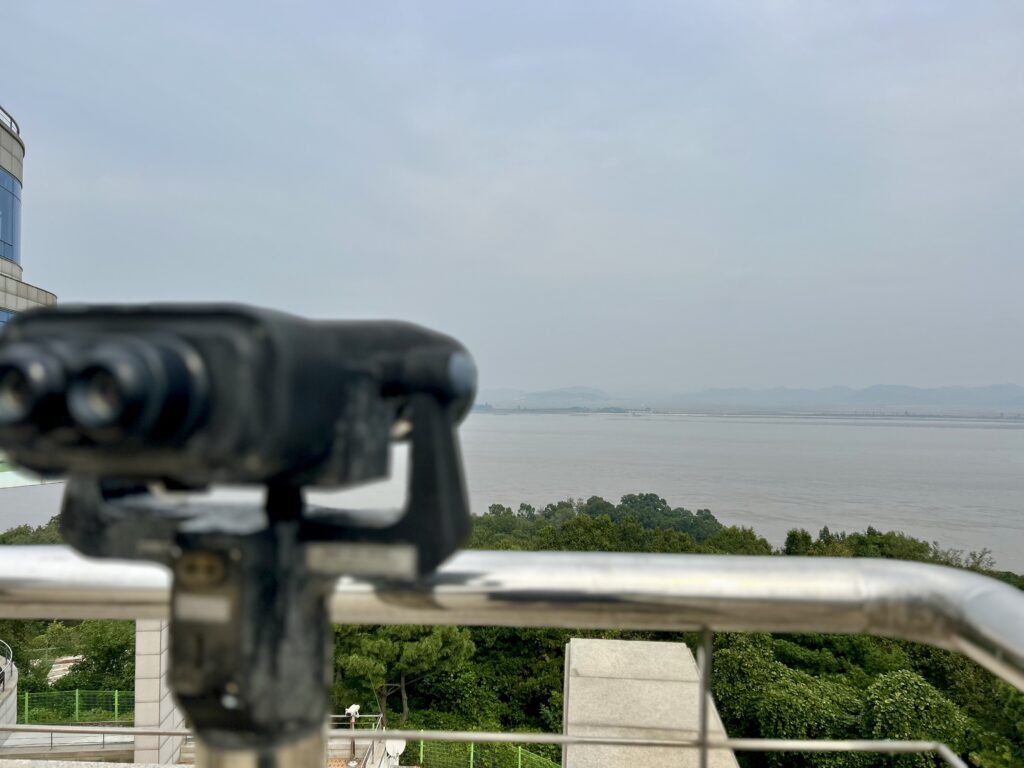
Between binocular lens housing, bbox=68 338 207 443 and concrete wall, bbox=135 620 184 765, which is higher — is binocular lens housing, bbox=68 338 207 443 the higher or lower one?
the higher one

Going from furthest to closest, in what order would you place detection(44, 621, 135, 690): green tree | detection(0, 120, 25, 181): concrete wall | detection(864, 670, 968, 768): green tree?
detection(0, 120, 25, 181): concrete wall < detection(44, 621, 135, 690): green tree < detection(864, 670, 968, 768): green tree

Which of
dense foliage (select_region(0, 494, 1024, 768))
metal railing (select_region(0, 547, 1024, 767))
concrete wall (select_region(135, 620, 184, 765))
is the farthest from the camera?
dense foliage (select_region(0, 494, 1024, 768))

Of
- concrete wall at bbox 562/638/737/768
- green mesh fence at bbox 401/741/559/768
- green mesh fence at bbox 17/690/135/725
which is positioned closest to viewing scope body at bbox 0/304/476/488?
concrete wall at bbox 562/638/737/768

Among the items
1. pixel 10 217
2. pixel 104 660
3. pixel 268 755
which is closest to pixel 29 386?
pixel 268 755

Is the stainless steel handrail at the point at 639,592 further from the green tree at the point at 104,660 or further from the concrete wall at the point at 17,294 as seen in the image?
the concrete wall at the point at 17,294

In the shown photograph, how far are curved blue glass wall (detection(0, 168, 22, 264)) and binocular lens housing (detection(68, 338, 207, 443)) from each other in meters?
26.4

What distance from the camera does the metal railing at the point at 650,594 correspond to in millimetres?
938

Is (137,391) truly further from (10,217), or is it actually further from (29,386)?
(10,217)

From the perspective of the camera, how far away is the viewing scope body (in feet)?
1.59

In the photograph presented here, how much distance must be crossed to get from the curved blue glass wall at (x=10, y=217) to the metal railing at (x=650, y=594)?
25.9 meters

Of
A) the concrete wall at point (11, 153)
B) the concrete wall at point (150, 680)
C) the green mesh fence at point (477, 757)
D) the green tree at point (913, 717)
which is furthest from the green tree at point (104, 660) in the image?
the green tree at point (913, 717)

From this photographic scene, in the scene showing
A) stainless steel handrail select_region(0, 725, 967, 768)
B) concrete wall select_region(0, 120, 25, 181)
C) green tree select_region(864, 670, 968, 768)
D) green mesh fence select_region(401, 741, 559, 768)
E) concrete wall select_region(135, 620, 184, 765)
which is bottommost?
green mesh fence select_region(401, 741, 559, 768)

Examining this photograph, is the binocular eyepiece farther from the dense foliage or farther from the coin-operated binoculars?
→ the dense foliage

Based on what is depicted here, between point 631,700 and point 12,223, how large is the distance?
86.2ft
